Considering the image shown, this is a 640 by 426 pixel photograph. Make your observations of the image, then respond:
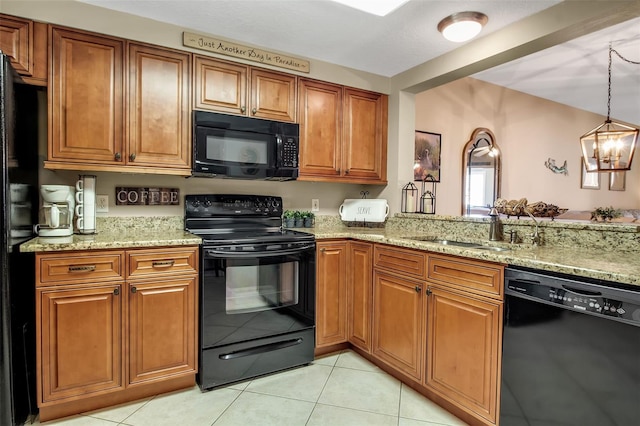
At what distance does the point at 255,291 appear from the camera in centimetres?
229

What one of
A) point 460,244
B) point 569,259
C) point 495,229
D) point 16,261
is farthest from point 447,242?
point 16,261

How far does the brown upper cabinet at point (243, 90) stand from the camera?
2.44 metres

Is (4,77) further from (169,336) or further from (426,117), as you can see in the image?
(426,117)

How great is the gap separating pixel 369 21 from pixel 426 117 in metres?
1.73

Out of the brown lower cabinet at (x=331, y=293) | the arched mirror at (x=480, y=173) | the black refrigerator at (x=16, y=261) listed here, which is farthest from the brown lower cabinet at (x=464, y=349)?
the arched mirror at (x=480, y=173)

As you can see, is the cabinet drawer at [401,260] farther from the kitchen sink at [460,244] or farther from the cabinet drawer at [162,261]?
the cabinet drawer at [162,261]

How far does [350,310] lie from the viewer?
105 inches

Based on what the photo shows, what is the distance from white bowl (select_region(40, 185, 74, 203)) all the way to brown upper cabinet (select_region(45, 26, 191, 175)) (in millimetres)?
141

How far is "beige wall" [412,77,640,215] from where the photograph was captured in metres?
3.88

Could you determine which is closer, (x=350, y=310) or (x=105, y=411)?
(x=105, y=411)

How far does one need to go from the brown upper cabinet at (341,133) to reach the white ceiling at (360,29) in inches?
10.5

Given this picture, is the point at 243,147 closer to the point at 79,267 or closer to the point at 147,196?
the point at 147,196

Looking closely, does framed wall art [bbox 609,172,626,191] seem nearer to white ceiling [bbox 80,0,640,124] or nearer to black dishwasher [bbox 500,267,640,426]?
white ceiling [bbox 80,0,640,124]

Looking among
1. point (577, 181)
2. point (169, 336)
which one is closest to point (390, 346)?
point (169, 336)
